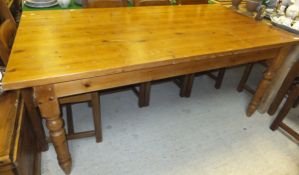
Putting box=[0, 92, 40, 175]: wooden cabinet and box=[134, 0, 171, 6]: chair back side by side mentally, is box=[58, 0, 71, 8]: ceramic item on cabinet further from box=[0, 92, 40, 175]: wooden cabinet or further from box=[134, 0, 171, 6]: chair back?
box=[0, 92, 40, 175]: wooden cabinet

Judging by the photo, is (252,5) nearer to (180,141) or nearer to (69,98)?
(180,141)

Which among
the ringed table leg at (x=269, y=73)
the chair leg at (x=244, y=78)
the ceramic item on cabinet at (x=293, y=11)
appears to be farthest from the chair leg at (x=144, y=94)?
the ceramic item on cabinet at (x=293, y=11)

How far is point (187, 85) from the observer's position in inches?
85.1

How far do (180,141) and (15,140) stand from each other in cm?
116

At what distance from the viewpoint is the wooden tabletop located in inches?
39.8

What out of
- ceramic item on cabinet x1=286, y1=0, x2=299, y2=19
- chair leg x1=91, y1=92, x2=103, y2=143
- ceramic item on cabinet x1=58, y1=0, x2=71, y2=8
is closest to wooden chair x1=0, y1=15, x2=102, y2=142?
chair leg x1=91, y1=92, x2=103, y2=143

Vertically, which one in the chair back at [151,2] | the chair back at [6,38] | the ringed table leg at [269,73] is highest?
the chair back at [151,2]

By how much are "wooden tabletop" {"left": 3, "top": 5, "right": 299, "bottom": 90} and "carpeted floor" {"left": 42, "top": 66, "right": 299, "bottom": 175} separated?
786 mm

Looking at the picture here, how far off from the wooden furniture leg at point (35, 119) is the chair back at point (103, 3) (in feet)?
3.05

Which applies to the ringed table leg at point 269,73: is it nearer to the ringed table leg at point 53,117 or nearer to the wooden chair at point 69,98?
the wooden chair at point 69,98

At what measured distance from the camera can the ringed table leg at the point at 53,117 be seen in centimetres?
102

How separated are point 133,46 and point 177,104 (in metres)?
1.04

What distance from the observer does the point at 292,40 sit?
5.16 ft

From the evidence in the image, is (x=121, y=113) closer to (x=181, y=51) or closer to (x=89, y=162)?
(x=89, y=162)
